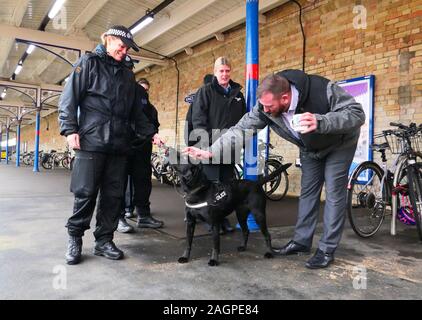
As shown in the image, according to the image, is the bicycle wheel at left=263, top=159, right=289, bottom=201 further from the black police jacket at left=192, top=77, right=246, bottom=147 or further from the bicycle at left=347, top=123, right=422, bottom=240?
the black police jacket at left=192, top=77, right=246, bottom=147

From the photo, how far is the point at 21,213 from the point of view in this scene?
457 cm

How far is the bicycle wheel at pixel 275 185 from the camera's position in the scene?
6.75 m

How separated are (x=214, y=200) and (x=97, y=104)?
3.69ft

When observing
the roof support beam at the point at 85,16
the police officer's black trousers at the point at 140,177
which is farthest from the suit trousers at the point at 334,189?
the roof support beam at the point at 85,16

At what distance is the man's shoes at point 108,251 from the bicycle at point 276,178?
157 inches

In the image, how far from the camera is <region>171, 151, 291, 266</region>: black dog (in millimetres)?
2518

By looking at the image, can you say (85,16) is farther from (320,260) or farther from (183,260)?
(320,260)

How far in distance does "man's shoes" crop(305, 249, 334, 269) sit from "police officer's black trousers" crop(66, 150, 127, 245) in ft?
5.05

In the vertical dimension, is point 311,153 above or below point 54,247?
above

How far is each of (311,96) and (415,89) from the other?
383 cm

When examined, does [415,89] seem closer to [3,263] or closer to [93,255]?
[93,255]

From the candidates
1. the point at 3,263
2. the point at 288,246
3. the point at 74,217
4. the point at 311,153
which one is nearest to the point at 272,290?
the point at 288,246

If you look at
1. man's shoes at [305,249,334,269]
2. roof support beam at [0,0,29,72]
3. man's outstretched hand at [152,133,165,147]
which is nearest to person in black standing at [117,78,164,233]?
man's outstretched hand at [152,133,165,147]

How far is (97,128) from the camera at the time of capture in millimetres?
2600
